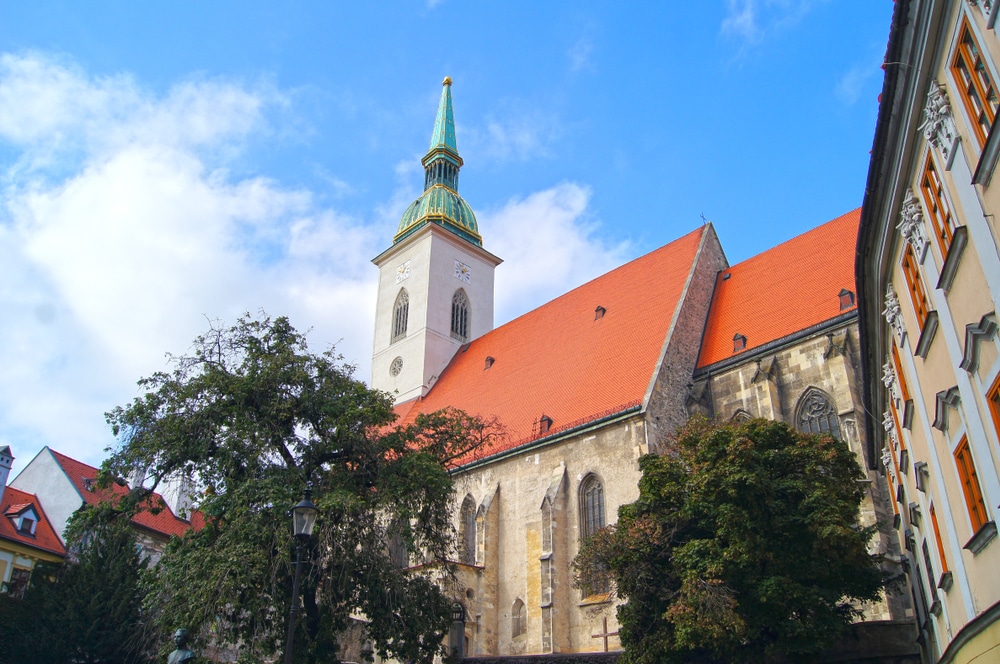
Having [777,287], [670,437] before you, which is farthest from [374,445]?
[777,287]

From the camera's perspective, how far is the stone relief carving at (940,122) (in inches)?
282

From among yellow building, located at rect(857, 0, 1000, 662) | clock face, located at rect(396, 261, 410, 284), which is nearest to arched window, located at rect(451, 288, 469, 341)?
clock face, located at rect(396, 261, 410, 284)

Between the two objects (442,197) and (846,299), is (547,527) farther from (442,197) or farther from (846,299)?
(442,197)

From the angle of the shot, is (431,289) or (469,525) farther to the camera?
(431,289)

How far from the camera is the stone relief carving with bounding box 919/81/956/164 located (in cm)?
715

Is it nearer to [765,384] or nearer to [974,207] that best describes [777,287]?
[765,384]

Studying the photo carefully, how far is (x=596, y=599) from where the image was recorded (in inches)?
760

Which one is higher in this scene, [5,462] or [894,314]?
[5,462]

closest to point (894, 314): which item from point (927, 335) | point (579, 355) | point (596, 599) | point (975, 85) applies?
point (927, 335)

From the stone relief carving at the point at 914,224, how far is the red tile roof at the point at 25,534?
905 inches

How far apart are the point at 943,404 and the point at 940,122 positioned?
9.63 ft

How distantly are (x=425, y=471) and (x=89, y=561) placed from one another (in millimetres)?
10141

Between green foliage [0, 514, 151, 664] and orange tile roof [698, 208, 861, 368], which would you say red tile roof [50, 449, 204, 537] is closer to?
green foliage [0, 514, 151, 664]

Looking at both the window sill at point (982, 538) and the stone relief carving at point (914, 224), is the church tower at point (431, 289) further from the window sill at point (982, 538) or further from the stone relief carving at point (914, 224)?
the window sill at point (982, 538)
